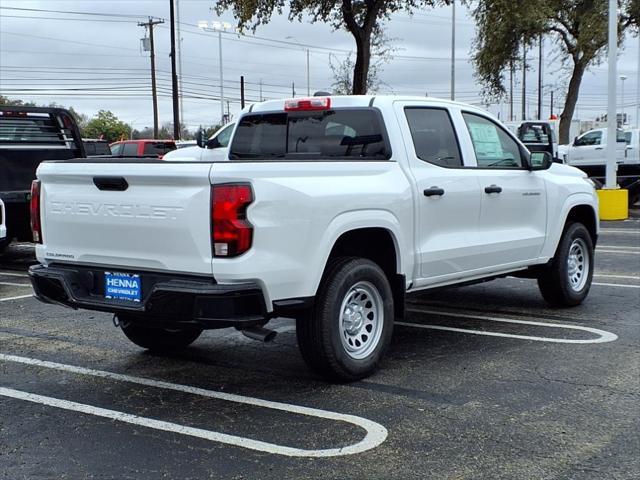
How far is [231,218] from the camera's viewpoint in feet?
14.6

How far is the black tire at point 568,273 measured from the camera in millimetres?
7551

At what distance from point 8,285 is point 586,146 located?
69.0 feet

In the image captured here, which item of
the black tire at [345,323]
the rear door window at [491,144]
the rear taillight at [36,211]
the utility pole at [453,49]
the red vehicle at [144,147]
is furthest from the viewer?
the utility pole at [453,49]

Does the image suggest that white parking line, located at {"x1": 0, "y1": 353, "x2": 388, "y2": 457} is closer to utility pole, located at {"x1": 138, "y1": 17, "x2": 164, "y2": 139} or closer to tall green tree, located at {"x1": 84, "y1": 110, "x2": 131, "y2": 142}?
utility pole, located at {"x1": 138, "y1": 17, "x2": 164, "y2": 139}

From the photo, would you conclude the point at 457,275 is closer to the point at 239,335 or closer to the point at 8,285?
the point at 239,335

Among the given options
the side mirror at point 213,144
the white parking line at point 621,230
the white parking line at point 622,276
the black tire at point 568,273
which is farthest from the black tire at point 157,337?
the white parking line at point 621,230

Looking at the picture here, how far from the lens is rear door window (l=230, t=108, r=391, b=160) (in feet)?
19.1

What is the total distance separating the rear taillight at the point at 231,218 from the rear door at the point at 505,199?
102 inches

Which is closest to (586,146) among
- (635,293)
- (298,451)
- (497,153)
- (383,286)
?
(635,293)

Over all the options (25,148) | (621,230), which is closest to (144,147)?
(25,148)

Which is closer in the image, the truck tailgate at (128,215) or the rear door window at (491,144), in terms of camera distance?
the truck tailgate at (128,215)

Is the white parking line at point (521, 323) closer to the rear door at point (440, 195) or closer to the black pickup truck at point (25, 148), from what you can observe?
the rear door at point (440, 195)

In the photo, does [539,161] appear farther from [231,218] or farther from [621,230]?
[621,230]

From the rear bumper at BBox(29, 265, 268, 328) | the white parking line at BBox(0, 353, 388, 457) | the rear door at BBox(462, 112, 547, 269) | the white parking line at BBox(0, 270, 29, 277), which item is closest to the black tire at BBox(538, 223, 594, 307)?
the rear door at BBox(462, 112, 547, 269)
